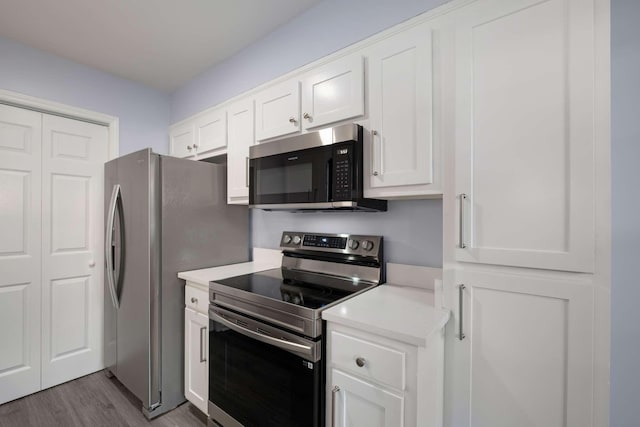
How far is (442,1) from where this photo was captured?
139 centimetres

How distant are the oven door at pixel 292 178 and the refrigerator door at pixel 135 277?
653 mm

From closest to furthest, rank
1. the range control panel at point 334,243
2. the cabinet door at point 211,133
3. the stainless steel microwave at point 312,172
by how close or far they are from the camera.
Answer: the stainless steel microwave at point 312,172
the range control panel at point 334,243
the cabinet door at point 211,133

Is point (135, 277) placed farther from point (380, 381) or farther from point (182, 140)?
point (380, 381)

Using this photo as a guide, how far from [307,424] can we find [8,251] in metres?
2.43

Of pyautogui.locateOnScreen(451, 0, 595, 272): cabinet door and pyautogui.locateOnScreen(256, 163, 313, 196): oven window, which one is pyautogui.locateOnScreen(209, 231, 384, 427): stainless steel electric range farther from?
pyautogui.locateOnScreen(451, 0, 595, 272): cabinet door

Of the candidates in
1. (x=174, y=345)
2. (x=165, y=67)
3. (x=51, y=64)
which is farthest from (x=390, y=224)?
(x=51, y=64)

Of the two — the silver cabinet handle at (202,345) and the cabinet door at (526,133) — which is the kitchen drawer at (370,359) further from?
the silver cabinet handle at (202,345)

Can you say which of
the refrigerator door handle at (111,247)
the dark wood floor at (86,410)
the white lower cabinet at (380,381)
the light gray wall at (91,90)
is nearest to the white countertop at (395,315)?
the white lower cabinet at (380,381)

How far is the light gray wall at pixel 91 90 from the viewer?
212cm

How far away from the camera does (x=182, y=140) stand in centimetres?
268

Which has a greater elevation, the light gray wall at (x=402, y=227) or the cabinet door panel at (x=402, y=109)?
the cabinet door panel at (x=402, y=109)

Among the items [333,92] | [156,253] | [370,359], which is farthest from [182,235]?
[370,359]

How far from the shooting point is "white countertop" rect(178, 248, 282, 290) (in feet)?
5.92

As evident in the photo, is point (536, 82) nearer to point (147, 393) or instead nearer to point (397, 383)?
point (397, 383)
